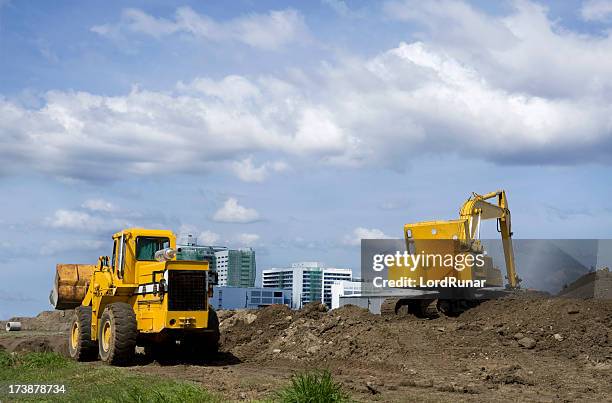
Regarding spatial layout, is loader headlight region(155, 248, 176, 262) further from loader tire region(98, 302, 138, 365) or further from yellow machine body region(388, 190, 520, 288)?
yellow machine body region(388, 190, 520, 288)

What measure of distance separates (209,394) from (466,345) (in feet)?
37.9

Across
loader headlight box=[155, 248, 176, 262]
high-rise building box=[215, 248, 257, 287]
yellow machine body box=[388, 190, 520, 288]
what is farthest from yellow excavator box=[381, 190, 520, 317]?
high-rise building box=[215, 248, 257, 287]

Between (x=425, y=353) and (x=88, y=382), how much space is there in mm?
10029

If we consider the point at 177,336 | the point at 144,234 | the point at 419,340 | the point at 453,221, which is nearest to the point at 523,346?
the point at 419,340

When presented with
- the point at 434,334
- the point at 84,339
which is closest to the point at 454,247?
the point at 434,334

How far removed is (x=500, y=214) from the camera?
3139cm

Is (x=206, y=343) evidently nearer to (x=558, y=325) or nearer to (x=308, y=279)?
(x=558, y=325)

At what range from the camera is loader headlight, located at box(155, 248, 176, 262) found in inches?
777

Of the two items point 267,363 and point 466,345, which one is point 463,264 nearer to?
point 466,345

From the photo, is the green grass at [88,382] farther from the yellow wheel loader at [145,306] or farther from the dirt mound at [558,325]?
the dirt mound at [558,325]

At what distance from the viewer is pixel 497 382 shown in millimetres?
17297

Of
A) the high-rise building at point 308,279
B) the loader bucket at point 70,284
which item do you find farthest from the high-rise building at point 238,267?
the loader bucket at point 70,284

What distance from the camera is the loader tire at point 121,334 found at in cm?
1969

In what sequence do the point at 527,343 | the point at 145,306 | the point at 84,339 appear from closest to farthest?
the point at 145,306 → the point at 84,339 → the point at 527,343
